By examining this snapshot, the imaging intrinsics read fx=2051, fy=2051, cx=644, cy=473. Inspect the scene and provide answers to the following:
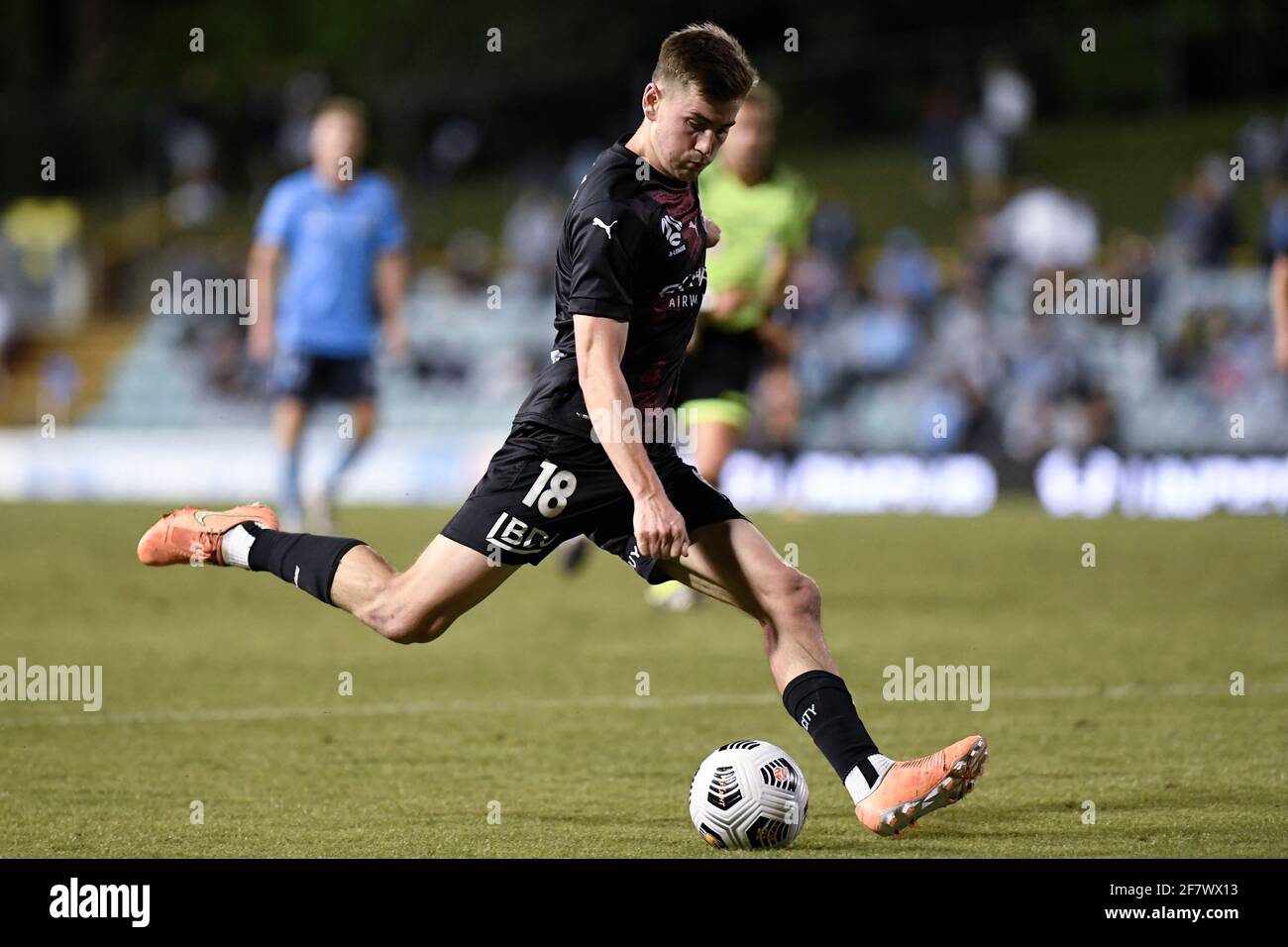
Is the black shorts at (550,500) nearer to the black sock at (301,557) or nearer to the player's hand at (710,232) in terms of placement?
the black sock at (301,557)

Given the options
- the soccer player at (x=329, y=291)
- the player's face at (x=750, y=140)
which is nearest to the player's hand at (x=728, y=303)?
the player's face at (x=750, y=140)

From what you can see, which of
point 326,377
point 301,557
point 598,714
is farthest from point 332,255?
point 301,557

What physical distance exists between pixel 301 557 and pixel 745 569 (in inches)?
55.1

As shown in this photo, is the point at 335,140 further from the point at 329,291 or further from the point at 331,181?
the point at 329,291

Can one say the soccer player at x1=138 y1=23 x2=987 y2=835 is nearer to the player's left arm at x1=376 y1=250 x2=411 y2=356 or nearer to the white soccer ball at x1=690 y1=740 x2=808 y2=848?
the white soccer ball at x1=690 y1=740 x2=808 y2=848

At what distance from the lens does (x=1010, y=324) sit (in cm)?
2147

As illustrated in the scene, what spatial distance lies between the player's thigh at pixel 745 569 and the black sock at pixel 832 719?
23 cm

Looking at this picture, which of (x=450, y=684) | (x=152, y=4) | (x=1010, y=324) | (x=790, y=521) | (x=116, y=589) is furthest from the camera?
(x=152, y=4)

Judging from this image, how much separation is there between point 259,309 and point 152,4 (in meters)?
27.7

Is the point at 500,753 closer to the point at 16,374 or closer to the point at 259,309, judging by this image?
the point at 259,309

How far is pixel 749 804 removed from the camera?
18.1 feet

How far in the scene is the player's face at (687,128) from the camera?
546 centimetres

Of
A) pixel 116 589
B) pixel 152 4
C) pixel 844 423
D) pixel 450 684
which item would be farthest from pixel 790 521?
pixel 152 4

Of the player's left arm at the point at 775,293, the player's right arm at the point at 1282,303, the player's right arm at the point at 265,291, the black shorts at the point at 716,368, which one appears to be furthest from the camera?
the player's right arm at the point at 265,291
